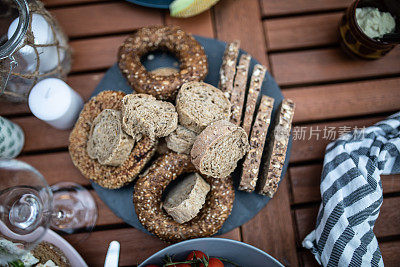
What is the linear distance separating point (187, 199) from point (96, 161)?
386mm

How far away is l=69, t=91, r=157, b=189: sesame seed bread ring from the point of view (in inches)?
43.3

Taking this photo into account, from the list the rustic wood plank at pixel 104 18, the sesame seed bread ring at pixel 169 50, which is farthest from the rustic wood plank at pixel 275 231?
the rustic wood plank at pixel 104 18

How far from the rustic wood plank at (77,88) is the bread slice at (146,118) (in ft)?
1.15

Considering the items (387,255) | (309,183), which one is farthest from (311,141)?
(387,255)

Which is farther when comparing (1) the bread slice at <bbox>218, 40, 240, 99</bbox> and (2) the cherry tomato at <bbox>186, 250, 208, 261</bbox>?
(1) the bread slice at <bbox>218, 40, 240, 99</bbox>

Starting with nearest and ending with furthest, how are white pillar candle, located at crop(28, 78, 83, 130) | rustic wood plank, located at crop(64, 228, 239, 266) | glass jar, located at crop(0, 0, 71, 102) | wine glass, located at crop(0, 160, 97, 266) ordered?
1. wine glass, located at crop(0, 160, 97, 266)
2. glass jar, located at crop(0, 0, 71, 102)
3. white pillar candle, located at crop(28, 78, 83, 130)
4. rustic wood plank, located at crop(64, 228, 239, 266)

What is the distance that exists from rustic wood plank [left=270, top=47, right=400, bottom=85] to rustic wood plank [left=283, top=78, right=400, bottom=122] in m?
0.04

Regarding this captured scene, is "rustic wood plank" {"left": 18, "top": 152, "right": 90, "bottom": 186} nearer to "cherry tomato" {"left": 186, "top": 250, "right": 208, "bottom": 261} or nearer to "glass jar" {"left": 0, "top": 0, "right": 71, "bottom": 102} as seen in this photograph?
"glass jar" {"left": 0, "top": 0, "right": 71, "bottom": 102}

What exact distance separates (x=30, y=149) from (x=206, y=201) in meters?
0.80

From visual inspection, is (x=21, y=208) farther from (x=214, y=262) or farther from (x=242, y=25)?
(x=242, y=25)

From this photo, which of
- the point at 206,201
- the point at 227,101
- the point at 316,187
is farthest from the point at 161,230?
the point at 316,187

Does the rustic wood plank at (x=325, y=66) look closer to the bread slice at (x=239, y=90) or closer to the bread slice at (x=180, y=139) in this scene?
the bread slice at (x=239, y=90)

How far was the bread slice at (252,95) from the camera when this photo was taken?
117 centimetres

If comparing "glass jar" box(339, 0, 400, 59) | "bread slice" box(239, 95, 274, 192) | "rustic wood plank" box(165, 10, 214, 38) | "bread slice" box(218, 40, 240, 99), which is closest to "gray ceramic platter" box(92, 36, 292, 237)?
"bread slice" box(239, 95, 274, 192)
